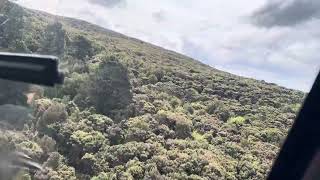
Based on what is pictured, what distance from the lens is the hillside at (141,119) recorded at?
31.5m

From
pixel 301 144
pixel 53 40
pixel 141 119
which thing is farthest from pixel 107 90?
pixel 301 144

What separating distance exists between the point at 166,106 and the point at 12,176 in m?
41.6

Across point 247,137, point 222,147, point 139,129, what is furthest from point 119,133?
point 247,137

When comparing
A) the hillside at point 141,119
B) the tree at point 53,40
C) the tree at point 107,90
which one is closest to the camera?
the hillside at point 141,119

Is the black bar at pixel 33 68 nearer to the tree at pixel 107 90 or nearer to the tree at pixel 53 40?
the tree at pixel 53 40

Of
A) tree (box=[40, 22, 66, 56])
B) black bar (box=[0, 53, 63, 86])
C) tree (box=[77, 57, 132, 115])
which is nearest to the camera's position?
black bar (box=[0, 53, 63, 86])

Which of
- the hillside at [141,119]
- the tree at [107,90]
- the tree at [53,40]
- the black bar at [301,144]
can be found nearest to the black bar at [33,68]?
the black bar at [301,144]

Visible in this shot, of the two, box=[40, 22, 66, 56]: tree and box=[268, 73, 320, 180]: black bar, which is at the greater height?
box=[268, 73, 320, 180]: black bar

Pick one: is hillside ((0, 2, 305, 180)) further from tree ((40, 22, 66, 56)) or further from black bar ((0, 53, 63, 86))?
black bar ((0, 53, 63, 86))

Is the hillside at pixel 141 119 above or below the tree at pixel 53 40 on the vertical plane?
below

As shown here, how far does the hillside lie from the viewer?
31547 mm

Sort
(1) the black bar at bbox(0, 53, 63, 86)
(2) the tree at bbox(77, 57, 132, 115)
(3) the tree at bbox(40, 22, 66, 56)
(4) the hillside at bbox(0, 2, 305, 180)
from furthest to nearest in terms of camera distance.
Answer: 1. (2) the tree at bbox(77, 57, 132, 115)
2. (3) the tree at bbox(40, 22, 66, 56)
3. (4) the hillside at bbox(0, 2, 305, 180)
4. (1) the black bar at bbox(0, 53, 63, 86)

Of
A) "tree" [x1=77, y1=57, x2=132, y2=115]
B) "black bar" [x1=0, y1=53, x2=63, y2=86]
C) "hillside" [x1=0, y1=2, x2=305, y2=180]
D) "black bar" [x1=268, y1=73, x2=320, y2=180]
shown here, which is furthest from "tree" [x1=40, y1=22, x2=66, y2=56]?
"black bar" [x1=268, y1=73, x2=320, y2=180]

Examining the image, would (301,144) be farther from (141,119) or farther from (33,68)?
(141,119)
